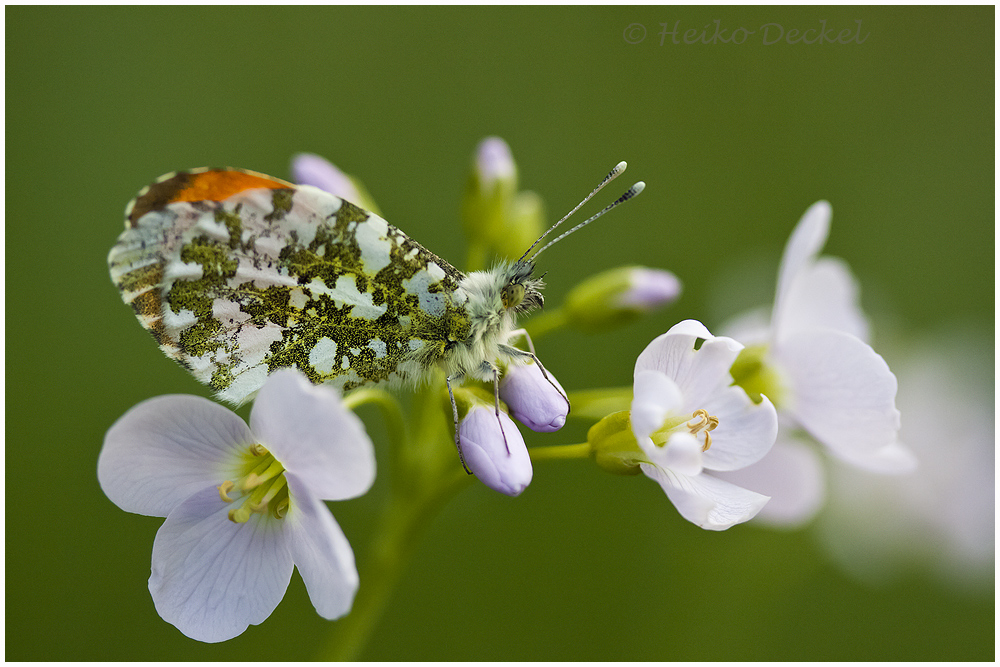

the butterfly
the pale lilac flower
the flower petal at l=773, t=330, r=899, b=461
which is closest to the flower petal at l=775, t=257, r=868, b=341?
the flower petal at l=773, t=330, r=899, b=461

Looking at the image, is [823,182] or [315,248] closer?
[315,248]

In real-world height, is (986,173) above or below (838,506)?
above

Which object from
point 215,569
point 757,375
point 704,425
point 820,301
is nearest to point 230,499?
point 215,569

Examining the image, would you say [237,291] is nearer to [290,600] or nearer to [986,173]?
[290,600]

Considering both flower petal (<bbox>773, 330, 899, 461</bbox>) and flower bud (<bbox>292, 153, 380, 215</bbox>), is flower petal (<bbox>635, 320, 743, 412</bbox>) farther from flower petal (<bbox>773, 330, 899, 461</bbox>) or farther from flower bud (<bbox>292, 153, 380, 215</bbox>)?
flower bud (<bbox>292, 153, 380, 215</bbox>)

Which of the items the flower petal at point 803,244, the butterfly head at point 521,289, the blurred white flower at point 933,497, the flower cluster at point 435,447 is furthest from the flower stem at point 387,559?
the blurred white flower at point 933,497

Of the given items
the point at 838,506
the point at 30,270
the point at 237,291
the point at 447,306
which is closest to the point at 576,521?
the point at 838,506

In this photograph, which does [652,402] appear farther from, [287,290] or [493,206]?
[493,206]
